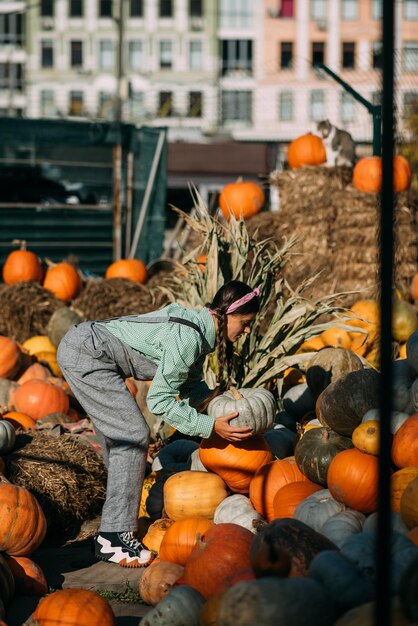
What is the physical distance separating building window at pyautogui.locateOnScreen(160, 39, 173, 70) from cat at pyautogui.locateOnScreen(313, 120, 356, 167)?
56.5 meters

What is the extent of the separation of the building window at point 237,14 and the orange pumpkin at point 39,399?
198 feet

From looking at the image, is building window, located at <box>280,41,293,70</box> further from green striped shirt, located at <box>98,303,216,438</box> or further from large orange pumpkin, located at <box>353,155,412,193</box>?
green striped shirt, located at <box>98,303,216,438</box>

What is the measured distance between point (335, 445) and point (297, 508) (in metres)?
0.65

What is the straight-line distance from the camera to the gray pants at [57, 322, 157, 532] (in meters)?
5.41

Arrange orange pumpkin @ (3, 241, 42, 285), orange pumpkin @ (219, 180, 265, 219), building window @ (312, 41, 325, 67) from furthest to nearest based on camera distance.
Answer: building window @ (312, 41, 325, 67) < orange pumpkin @ (3, 241, 42, 285) < orange pumpkin @ (219, 180, 265, 219)

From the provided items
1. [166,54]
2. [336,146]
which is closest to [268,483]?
[336,146]

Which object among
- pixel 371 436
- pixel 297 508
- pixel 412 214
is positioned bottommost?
pixel 297 508

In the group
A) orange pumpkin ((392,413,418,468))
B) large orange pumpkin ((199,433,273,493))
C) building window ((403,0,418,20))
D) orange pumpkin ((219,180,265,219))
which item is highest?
building window ((403,0,418,20))

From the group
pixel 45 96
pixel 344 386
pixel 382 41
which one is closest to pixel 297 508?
pixel 344 386

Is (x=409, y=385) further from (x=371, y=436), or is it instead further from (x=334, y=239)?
(x=334, y=239)

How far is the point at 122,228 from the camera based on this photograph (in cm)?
1359

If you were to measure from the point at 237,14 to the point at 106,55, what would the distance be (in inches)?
380

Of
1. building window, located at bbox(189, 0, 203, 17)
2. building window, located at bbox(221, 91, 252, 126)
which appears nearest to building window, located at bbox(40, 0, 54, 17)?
building window, located at bbox(189, 0, 203, 17)

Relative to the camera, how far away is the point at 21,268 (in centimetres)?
1121
